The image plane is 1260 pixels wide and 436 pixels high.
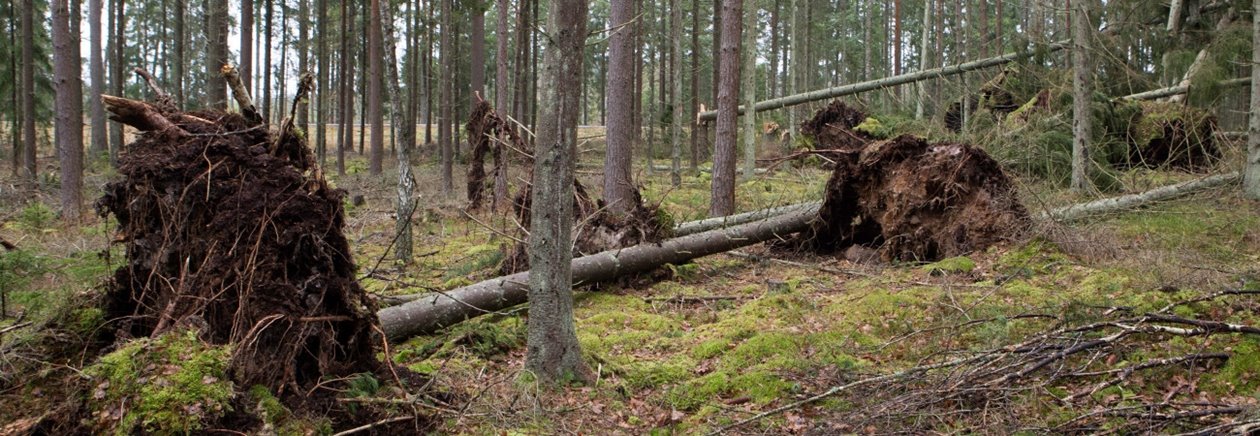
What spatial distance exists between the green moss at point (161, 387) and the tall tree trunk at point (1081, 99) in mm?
11325

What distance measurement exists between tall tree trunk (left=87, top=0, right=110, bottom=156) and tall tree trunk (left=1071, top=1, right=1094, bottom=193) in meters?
21.1

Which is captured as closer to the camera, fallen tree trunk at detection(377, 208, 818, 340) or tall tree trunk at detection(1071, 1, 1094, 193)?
fallen tree trunk at detection(377, 208, 818, 340)

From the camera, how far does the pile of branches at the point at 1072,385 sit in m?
3.94

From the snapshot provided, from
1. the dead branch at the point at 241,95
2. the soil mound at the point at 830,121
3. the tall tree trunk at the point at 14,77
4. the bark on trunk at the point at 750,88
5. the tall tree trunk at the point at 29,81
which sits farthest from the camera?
the soil mound at the point at 830,121

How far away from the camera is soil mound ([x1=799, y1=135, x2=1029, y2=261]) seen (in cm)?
883

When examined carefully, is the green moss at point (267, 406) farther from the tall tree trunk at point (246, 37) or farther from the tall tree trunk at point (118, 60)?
the tall tree trunk at point (118, 60)

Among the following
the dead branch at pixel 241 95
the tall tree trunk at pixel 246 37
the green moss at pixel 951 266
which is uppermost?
the tall tree trunk at pixel 246 37

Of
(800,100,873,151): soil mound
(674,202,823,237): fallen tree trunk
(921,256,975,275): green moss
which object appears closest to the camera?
(921,256,975,275): green moss

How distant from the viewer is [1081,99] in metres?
10.9

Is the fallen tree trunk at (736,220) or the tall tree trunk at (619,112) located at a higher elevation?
the tall tree trunk at (619,112)

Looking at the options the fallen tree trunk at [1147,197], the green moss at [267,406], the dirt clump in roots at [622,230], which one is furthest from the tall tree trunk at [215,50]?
the fallen tree trunk at [1147,197]

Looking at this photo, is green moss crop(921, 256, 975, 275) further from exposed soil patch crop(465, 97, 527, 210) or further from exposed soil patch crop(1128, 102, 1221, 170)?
exposed soil patch crop(1128, 102, 1221, 170)

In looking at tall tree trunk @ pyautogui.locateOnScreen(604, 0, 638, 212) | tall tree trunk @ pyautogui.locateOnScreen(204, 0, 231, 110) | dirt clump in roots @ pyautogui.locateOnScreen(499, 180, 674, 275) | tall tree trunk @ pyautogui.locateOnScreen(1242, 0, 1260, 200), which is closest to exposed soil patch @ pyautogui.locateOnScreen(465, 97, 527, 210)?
tall tree trunk @ pyautogui.locateOnScreen(604, 0, 638, 212)

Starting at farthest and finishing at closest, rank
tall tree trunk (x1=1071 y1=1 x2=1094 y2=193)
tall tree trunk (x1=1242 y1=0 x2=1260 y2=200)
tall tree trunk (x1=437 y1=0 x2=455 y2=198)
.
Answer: tall tree trunk (x1=437 y1=0 x2=455 y2=198) < tall tree trunk (x1=1071 y1=1 x2=1094 y2=193) < tall tree trunk (x1=1242 y1=0 x2=1260 y2=200)
